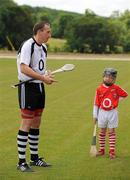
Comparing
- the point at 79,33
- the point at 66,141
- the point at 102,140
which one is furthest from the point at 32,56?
the point at 79,33

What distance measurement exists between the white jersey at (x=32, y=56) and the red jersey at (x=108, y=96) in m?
1.47

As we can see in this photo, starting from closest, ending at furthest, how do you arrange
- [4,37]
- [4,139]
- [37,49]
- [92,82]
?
[37,49] < [4,139] < [92,82] < [4,37]

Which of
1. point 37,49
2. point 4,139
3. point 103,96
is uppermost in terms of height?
point 37,49

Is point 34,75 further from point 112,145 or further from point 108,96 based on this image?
point 112,145

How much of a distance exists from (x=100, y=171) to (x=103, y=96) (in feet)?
5.04

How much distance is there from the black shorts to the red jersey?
4.83 ft

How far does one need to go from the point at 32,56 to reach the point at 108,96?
5.92 ft

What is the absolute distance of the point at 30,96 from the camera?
8906 millimetres

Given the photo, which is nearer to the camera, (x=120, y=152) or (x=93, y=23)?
(x=120, y=152)

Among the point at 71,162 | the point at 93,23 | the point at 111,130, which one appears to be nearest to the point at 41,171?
the point at 71,162

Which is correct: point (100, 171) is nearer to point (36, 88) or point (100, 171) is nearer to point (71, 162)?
point (71, 162)

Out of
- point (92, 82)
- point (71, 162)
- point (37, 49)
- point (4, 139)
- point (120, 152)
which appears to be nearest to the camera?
point (37, 49)

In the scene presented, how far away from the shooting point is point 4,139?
11.9 meters

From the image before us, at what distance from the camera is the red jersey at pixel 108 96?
10047 millimetres
